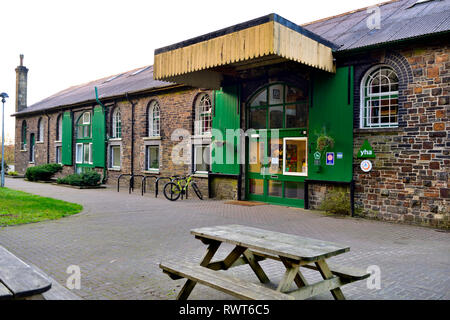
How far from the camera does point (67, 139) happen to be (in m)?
24.7

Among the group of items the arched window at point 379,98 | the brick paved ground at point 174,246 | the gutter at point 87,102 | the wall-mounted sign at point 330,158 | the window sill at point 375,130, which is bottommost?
the brick paved ground at point 174,246

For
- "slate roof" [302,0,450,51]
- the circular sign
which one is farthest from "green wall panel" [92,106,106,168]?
the circular sign

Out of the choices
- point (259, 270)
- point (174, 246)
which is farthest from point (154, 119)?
point (259, 270)

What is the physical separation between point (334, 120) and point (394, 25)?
10.2ft

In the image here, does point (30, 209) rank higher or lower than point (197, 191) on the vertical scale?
lower

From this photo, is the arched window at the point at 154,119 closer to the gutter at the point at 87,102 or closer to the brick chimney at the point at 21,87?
the gutter at the point at 87,102

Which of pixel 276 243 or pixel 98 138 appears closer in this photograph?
pixel 276 243

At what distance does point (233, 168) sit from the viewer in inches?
555

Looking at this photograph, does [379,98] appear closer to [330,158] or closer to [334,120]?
[334,120]

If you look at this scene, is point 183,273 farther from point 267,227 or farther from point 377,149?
point 377,149

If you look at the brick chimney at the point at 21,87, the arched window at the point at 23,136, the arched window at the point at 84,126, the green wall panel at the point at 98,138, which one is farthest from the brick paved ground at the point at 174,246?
the brick chimney at the point at 21,87

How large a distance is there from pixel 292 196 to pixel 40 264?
8557mm

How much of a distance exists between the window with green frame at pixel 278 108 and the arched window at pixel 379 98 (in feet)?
6.38

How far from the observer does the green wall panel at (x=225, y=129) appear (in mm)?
14047
